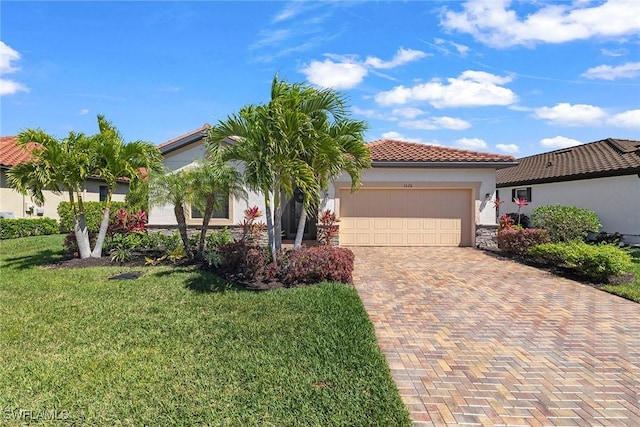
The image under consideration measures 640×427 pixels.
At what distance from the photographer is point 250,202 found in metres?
14.4

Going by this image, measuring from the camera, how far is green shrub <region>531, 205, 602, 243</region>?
41.0 feet

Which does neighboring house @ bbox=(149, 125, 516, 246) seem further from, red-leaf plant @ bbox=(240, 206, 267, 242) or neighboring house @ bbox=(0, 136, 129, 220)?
neighboring house @ bbox=(0, 136, 129, 220)

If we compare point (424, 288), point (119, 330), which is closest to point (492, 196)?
point (424, 288)

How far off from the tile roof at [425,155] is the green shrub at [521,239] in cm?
310

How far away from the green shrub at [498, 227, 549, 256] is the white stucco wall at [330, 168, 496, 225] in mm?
1705

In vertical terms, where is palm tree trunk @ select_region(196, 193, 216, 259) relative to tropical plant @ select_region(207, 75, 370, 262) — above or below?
below

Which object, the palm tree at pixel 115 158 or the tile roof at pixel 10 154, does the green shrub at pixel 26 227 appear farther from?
the palm tree at pixel 115 158

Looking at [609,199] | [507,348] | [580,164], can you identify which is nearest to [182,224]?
[507,348]

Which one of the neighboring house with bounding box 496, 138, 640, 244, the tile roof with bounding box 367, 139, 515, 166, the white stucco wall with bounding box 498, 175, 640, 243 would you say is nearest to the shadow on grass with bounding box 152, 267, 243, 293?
the tile roof with bounding box 367, 139, 515, 166

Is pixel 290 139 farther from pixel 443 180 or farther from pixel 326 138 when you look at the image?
pixel 443 180

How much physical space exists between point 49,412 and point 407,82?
13.4 metres

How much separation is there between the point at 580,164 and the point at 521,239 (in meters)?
9.45

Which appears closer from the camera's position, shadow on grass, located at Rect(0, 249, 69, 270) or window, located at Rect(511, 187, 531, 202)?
shadow on grass, located at Rect(0, 249, 69, 270)

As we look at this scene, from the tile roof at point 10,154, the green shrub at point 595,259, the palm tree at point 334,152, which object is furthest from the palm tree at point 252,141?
the tile roof at point 10,154
